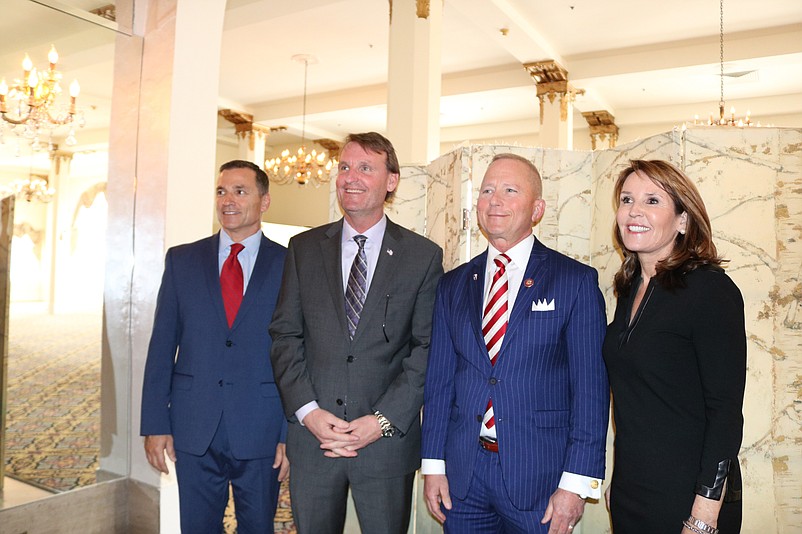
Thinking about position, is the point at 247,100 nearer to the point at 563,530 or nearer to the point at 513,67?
the point at 513,67

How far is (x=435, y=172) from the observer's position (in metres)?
3.52

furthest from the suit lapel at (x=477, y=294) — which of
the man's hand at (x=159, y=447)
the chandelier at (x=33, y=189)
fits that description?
the chandelier at (x=33, y=189)

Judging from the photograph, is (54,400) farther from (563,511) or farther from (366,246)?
(563,511)

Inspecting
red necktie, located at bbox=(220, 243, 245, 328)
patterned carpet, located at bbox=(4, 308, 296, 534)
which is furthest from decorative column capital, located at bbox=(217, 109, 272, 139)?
red necktie, located at bbox=(220, 243, 245, 328)

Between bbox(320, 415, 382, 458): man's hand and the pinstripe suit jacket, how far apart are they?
0.19 m

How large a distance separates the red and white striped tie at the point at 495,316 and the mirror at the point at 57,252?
8.45ft

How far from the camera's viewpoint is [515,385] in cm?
201

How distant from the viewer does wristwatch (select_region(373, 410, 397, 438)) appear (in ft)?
7.12

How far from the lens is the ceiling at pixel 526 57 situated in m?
7.98

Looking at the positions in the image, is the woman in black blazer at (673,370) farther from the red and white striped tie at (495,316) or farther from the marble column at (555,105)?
the marble column at (555,105)

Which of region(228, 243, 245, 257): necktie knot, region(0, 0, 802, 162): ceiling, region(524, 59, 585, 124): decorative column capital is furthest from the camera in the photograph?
region(524, 59, 585, 124): decorative column capital

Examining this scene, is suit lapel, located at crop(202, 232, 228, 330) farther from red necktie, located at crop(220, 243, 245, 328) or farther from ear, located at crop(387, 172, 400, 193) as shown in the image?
ear, located at crop(387, 172, 400, 193)

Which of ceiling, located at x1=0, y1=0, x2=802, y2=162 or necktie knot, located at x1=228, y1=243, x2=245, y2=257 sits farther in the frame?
ceiling, located at x1=0, y1=0, x2=802, y2=162

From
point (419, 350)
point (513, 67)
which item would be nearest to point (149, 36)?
point (419, 350)
